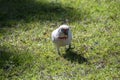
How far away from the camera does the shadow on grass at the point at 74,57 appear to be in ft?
24.4

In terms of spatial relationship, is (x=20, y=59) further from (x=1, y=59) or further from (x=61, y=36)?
(x=61, y=36)

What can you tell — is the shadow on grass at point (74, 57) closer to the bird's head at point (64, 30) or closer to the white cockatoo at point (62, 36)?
the white cockatoo at point (62, 36)

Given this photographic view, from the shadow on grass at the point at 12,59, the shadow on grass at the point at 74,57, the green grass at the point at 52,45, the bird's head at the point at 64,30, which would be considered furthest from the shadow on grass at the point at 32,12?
the bird's head at the point at 64,30

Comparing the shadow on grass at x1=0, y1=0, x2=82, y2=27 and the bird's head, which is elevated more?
the shadow on grass at x1=0, y1=0, x2=82, y2=27

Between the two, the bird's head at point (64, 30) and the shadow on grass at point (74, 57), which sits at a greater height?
the bird's head at point (64, 30)

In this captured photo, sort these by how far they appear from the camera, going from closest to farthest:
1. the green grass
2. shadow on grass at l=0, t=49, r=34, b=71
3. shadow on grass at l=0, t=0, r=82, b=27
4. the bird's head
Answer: the green grass, the bird's head, shadow on grass at l=0, t=49, r=34, b=71, shadow on grass at l=0, t=0, r=82, b=27

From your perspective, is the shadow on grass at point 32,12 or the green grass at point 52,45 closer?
the green grass at point 52,45

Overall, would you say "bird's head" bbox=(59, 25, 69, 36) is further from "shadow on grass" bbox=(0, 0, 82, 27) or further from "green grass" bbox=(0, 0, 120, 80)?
"shadow on grass" bbox=(0, 0, 82, 27)

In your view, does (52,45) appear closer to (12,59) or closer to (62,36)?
(62,36)

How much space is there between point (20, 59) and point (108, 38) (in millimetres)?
2216

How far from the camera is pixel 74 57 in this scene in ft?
24.8

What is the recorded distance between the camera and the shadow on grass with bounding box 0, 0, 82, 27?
9758 millimetres

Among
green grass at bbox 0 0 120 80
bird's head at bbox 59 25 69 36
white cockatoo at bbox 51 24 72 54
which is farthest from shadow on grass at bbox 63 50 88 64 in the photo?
bird's head at bbox 59 25 69 36

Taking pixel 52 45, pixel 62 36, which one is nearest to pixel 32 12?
pixel 52 45
